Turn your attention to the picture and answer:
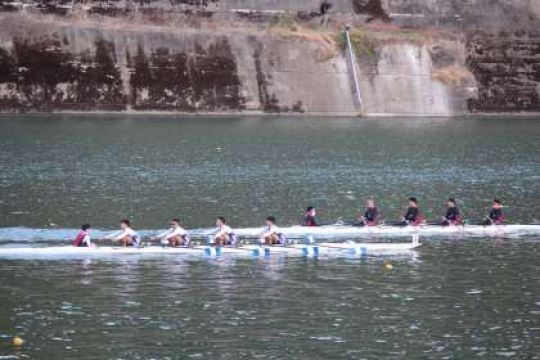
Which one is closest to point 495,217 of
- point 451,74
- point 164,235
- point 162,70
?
point 164,235

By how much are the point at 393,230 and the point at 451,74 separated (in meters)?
56.6

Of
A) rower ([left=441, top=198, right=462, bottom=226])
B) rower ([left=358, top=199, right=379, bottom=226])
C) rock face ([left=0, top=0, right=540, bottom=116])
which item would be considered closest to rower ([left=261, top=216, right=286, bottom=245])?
rower ([left=358, top=199, right=379, bottom=226])

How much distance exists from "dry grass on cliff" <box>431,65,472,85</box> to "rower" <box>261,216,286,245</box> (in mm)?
60250

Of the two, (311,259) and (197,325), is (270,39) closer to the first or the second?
(311,259)

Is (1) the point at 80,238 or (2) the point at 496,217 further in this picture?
(2) the point at 496,217

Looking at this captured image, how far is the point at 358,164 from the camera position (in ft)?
237

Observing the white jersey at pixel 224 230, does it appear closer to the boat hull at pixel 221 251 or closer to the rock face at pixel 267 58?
the boat hull at pixel 221 251

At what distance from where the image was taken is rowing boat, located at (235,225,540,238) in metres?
48.5

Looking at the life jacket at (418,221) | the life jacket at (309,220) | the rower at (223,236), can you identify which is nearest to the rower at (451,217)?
the life jacket at (418,221)

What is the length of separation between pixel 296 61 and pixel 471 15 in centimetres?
1970

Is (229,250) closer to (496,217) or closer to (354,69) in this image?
(496,217)

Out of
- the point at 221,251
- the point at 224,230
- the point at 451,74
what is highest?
the point at 451,74

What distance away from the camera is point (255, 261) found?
4359 centimetres

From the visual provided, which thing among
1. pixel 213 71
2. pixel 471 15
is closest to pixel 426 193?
pixel 213 71
